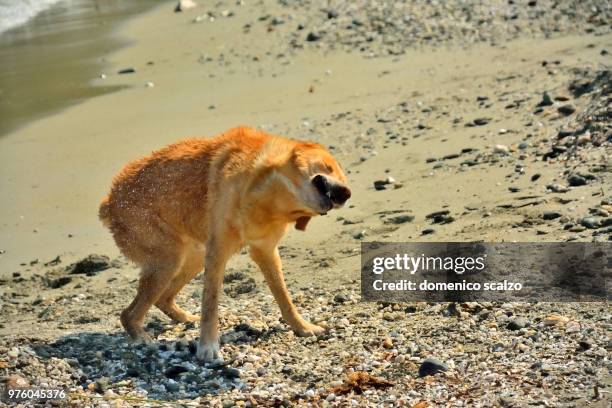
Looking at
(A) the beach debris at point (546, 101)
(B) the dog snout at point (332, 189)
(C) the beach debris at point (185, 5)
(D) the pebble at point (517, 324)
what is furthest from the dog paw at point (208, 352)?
(C) the beach debris at point (185, 5)

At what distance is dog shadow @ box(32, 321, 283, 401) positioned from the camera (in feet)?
Result: 24.5

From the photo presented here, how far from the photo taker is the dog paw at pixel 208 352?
7926 millimetres

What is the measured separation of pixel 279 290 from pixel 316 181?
A: 4.59 feet

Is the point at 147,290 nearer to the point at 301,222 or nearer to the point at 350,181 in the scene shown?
the point at 301,222

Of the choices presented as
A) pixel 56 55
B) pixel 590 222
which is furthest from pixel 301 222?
pixel 56 55

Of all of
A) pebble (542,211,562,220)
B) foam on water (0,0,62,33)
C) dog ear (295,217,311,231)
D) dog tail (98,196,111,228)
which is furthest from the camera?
foam on water (0,0,62,33)

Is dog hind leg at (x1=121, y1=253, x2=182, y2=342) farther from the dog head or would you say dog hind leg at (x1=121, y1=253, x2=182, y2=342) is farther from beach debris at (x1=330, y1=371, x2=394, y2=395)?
beach debris at (x1=330, y1=371, x2=394, y2=395)

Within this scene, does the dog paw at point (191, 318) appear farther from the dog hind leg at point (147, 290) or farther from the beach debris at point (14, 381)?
the beach debris at point (14, 381)

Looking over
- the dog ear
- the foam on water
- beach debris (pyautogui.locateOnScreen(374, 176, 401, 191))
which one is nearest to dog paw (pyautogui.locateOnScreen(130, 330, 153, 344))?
the dog ear

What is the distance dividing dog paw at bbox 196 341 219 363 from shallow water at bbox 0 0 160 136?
8.40 meters

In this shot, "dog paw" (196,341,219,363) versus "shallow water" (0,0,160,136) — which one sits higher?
"shallow water" (0,0,160,136)

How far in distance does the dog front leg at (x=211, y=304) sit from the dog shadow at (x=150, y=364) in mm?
111

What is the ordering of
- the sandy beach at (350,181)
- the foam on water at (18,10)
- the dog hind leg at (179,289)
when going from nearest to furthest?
the sandy beach at (350,181) < the dog hind leg at (179,289) < the foam on water at (18,10)

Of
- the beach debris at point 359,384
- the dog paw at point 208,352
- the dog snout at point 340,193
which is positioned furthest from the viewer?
the dog paw at point 208,352
